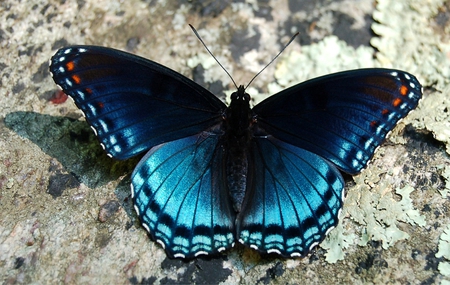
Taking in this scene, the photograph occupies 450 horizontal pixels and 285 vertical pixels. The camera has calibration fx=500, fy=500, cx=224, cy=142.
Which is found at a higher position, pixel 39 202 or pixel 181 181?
pixel 181 181

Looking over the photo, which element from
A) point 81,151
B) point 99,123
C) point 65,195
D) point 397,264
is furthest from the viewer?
point 81,151

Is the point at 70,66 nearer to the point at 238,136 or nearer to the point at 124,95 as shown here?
the point at 124,95

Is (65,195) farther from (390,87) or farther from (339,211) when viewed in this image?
(390,87)

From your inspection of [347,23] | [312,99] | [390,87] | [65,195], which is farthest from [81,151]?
[347,23]

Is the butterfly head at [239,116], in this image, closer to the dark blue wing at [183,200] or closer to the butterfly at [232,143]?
the butterfly at [232,143]

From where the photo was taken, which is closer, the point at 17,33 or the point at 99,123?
the point at 99,123

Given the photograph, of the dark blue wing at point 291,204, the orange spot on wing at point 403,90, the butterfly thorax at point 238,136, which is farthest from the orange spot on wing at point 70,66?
the orange spot on wing at point 403,90

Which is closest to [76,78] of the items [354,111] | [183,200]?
[183,200]

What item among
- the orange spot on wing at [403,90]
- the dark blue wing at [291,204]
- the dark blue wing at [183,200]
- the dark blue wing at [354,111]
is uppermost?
the orange spot on wing at [403,90]

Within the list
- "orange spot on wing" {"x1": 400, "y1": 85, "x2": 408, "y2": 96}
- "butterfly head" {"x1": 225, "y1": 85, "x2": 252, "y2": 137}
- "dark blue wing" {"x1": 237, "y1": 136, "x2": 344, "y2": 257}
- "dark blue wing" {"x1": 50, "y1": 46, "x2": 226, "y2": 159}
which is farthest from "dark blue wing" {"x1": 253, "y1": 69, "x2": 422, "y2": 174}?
"dark blue wing" {"x1": 50, "y1": 46, "x2": 226, "y2": 159}
